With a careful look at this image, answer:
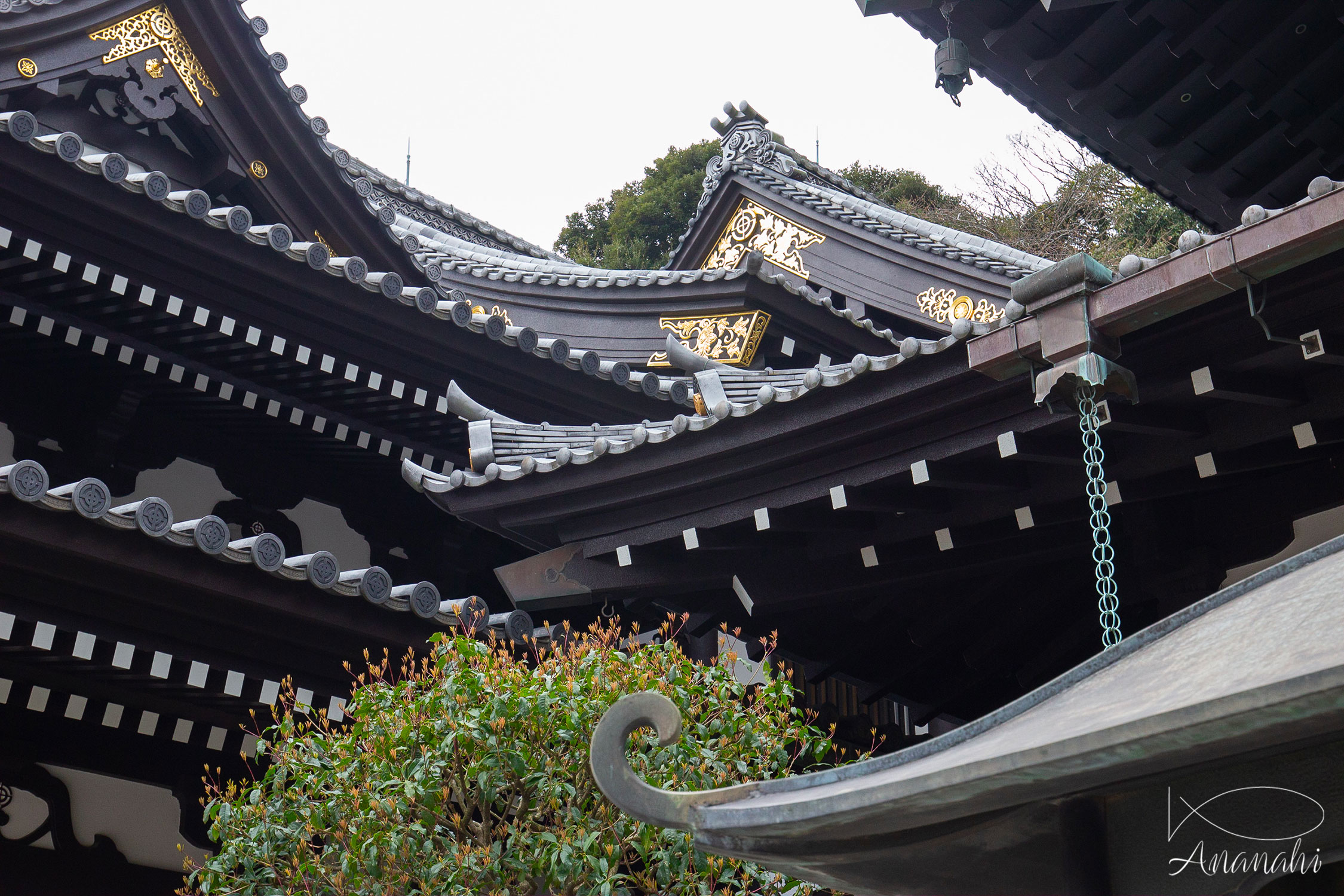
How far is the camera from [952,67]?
5.03 meters

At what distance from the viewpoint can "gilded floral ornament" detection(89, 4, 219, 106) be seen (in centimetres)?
745

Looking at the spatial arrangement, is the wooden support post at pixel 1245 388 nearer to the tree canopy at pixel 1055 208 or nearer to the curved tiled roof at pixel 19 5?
the curved tiled roof at pixel 19 5

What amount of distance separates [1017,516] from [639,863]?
201 cm

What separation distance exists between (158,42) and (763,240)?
623 centimetres

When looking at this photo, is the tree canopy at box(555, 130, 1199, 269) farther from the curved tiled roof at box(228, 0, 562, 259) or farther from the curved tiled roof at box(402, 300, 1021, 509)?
the curved tiled roof at box(402, 300, 1021, 509)

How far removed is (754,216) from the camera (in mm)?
12328

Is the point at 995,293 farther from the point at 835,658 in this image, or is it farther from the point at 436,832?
the point at 436,832

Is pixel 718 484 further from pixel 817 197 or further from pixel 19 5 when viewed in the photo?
pixel 817 197

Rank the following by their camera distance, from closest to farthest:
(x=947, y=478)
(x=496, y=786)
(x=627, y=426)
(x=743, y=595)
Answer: (x=496, y=786) → (x=947, y=478) → (x=743, y=595) → (x=627, y=426)

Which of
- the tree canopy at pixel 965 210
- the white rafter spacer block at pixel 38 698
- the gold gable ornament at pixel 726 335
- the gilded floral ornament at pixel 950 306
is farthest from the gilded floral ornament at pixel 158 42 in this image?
the tree canopy at pixel 965 210

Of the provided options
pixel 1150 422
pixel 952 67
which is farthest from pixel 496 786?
pixel 952 67

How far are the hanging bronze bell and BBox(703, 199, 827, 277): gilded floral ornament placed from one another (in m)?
6.59

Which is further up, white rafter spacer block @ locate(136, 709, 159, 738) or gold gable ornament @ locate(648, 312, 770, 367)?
gold gable ornament @ locate(648, 312, 770, 367)

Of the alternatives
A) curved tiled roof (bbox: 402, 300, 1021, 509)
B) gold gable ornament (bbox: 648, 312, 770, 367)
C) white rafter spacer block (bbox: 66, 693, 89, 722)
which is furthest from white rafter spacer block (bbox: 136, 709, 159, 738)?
gold gable ornament (bbox: 648, 312, 770, 367)
